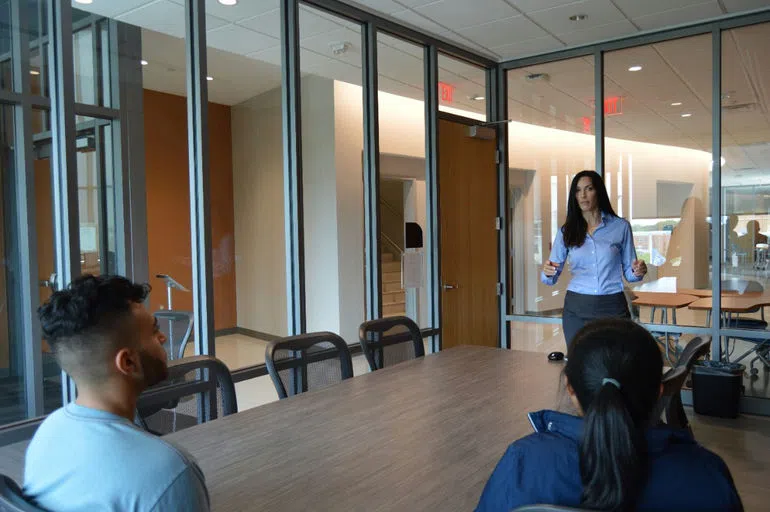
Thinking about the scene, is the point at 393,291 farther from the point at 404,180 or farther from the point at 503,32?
the point at 503,32

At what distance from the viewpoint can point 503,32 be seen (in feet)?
A: 16.9

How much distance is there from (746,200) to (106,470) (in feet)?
17.5

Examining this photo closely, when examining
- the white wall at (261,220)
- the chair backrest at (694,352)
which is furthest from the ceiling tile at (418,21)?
the chair backrest at (694,352)

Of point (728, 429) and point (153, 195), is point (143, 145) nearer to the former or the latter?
point (153, 195)

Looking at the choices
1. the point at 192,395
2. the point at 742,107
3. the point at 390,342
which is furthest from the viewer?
the point at 742,107

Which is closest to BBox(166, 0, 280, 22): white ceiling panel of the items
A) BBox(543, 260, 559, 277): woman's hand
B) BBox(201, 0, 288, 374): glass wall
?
BBox(201, 0, 288, 374): glass wall

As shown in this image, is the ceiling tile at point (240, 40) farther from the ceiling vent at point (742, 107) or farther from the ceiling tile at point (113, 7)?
the ceiling vent at point (742, 107)

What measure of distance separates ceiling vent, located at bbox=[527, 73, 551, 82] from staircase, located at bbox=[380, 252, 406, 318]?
2328 millimetres

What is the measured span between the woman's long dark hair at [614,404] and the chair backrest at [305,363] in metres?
1.67

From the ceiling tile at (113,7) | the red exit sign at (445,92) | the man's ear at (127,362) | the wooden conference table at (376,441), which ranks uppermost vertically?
the ceiling tile at (113,7)

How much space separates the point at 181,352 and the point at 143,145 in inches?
52.0

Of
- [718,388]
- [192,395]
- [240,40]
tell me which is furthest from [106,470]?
[718,388]

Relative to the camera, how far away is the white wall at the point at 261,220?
418cm

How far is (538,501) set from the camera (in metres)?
1.20
